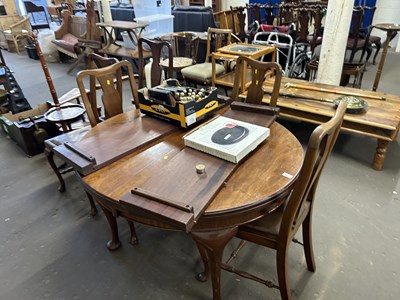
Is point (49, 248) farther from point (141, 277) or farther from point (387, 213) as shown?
point (387, 213)

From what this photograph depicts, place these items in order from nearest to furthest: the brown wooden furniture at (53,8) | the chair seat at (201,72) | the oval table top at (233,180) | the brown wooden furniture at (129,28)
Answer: the oval table top at (233,180) < the chair seat at (201,72) < the brown wooden furniture at (129,28) < the brown wooden furniture at (53,8)

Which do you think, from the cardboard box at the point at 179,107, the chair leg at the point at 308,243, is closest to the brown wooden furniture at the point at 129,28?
the cardboard box at the point at 179,107

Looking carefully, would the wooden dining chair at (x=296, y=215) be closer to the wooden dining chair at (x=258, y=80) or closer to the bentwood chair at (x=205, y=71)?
the wooden dining chair at (x=258, y=80)

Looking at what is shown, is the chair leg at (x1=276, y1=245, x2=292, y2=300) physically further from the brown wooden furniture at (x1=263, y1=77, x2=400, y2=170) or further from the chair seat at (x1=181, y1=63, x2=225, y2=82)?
the chair seat at (x1=181, y1=63, x2=225, y2=82)

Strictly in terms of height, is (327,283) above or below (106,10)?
below

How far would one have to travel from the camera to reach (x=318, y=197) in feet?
7.10

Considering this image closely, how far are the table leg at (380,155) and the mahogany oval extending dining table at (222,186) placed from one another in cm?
130

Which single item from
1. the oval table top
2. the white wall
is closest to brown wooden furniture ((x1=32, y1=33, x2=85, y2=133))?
the oval table top

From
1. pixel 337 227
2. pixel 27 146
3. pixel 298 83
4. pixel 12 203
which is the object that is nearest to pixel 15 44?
pixel 27 146

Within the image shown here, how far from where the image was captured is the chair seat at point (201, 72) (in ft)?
11.5

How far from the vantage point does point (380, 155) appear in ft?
7.75

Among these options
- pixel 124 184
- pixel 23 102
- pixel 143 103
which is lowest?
pixel 23 102

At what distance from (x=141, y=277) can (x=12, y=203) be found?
1.32 metres

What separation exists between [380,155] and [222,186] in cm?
184
